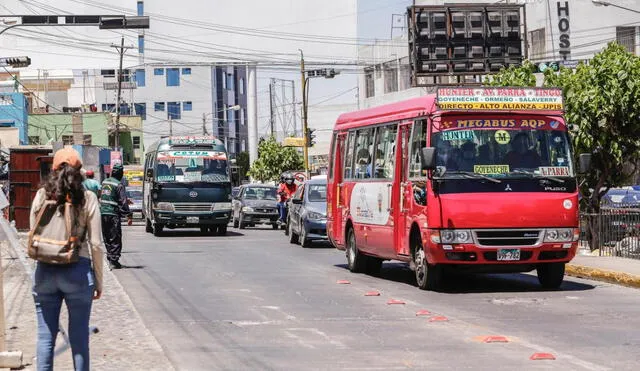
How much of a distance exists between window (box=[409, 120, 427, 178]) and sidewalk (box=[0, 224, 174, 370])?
468 centimetres

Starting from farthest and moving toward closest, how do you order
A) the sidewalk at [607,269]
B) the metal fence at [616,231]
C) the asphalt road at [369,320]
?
the metal fence at [616,231] → the sidewalk at [607,269] → the asphalt road at [369,320]

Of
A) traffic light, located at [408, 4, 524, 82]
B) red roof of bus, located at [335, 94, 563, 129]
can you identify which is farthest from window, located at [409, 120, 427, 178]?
traffic light, located at [408, 4, 524, 82]

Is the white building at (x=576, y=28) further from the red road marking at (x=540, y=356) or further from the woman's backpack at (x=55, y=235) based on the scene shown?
the woman's backpack at (x=55, y=235)

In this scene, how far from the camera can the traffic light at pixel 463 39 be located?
47.4 metres

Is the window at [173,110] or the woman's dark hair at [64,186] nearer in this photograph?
the woman's dark hair at [64,186]

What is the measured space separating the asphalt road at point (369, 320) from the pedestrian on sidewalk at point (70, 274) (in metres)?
2.54

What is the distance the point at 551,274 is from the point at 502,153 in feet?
6.77

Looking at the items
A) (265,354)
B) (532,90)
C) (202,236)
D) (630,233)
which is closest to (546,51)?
(202,236)

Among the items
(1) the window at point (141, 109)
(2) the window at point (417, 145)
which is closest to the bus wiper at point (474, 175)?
(2) the window at point (417, 145)

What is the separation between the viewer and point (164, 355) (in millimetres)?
11195

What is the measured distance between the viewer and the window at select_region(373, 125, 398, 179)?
2012 cm

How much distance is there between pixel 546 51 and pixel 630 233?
35954 millimetres

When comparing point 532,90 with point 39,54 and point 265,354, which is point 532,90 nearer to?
point 265,354

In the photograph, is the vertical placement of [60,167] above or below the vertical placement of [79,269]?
above
